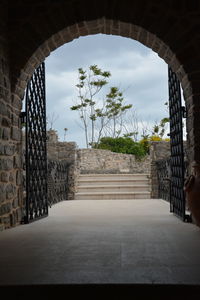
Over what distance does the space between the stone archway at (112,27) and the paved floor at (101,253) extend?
83cm

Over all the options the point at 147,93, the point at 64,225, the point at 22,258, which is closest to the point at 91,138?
the point at 147,93

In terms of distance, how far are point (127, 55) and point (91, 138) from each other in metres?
4.94

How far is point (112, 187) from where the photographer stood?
8.17 metres

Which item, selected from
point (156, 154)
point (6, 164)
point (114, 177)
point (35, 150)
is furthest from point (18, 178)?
point (114, 177)

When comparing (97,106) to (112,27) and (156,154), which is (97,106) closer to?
(156,154)

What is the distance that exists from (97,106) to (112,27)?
40.4 ft

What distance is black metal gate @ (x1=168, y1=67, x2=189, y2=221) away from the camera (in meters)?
3.95

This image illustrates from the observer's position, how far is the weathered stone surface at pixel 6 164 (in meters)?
3.36

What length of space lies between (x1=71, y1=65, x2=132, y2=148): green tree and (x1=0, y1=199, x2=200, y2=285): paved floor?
41.6ft

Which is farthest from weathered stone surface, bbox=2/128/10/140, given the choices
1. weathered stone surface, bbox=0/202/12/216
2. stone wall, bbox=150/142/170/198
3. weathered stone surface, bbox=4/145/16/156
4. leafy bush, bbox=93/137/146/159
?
leafy bush, bbox=93/137/146/159

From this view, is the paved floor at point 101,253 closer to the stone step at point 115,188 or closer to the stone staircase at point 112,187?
the stone staircase at point 112,187

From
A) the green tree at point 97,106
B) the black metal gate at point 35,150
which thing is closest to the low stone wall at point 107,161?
the green tree at point 97,106

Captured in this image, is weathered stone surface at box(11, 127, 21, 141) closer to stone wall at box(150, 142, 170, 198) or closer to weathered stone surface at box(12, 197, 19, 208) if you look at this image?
weathered stone surface at box(12, 197, 19, 208)

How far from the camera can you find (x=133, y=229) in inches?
130
